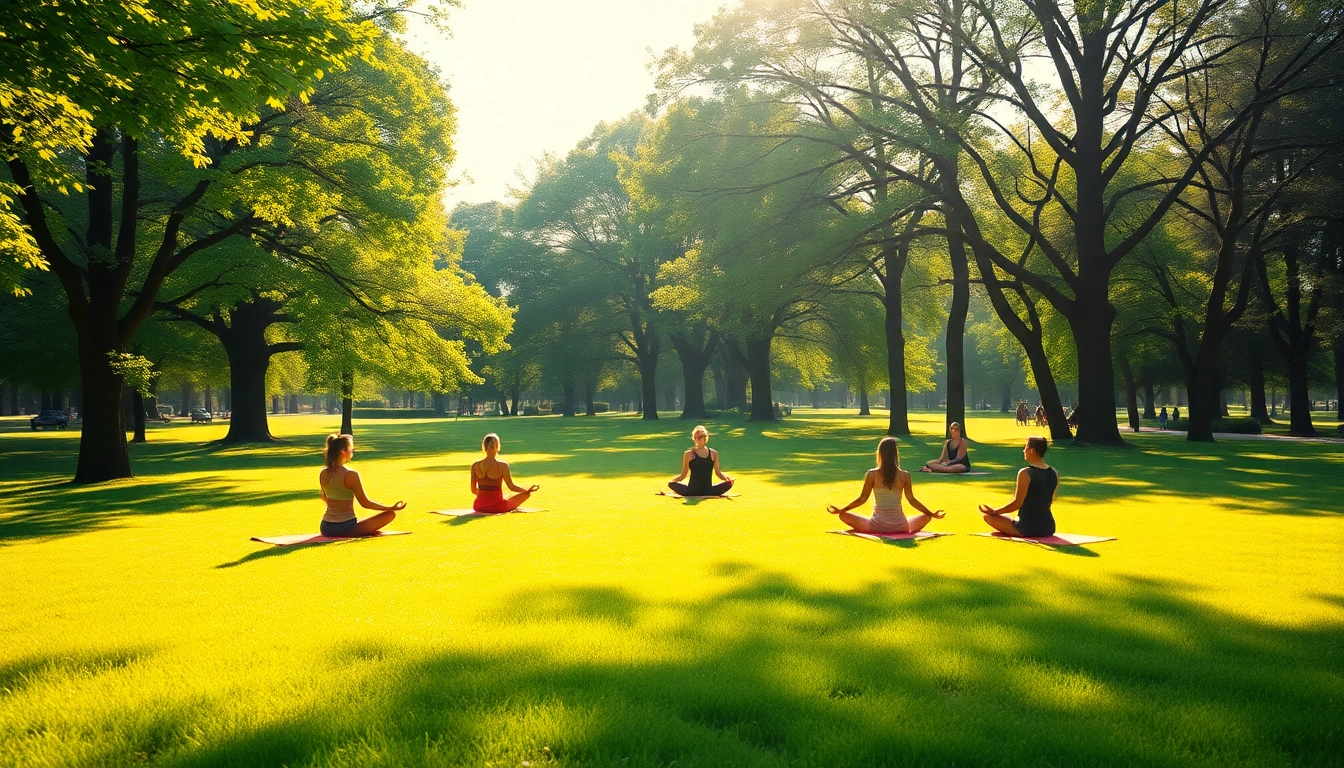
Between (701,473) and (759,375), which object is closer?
(701,473)

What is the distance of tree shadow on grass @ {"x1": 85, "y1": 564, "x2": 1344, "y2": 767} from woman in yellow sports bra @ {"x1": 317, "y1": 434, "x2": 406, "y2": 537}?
16.7 feet

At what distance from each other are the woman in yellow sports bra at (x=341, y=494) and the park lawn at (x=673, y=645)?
0.82 m

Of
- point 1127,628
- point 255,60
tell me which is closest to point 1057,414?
point 1127,628

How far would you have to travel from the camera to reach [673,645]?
5.12 metres

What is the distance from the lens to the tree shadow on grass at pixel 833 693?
364cm

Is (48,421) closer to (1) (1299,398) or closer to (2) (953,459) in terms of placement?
(2) (953,459)

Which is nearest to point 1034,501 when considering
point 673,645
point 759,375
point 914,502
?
point 914,502

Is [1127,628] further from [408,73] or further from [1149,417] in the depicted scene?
[1149,417]

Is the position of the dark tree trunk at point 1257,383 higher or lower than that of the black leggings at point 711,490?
higher

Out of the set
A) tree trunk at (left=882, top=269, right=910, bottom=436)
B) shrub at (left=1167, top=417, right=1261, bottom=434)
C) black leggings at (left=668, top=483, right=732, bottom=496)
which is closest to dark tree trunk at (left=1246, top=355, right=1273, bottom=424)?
shrub at (left=1167, top=417, right=1261, bottom=434)

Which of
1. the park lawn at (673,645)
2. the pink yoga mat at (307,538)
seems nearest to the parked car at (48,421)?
the park lawn at (673,645)

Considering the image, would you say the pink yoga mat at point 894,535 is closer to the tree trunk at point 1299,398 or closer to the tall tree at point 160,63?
the tall tree at point 160,63

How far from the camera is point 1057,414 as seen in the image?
2981 cm

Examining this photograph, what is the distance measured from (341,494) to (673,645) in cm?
678
